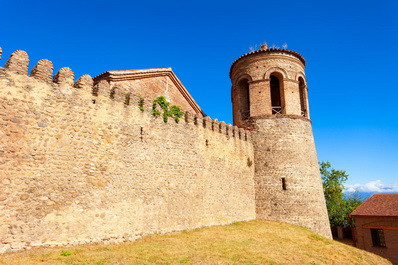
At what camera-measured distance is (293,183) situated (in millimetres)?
14594

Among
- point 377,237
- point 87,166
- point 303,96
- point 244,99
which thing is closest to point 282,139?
point 244,99

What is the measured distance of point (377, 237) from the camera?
18828mm

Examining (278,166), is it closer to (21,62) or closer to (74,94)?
(74,94)

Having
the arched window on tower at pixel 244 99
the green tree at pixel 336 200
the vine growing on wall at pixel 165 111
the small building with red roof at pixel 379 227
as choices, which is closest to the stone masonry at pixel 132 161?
the vine growing on wall at pixel 165 111

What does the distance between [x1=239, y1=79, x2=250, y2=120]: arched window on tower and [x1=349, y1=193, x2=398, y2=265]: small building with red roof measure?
1180 cm

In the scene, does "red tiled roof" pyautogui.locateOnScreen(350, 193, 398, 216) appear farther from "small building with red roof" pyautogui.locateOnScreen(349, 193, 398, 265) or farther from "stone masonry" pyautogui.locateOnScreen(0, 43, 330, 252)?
"stone masonry" pyautogui.locateOnScreen(0, 43, 330, 252)

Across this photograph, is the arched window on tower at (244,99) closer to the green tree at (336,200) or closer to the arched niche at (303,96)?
the arched niche at (303,96)

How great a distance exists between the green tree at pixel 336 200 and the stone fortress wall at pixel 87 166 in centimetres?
1999

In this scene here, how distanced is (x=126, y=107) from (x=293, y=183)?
999 cm

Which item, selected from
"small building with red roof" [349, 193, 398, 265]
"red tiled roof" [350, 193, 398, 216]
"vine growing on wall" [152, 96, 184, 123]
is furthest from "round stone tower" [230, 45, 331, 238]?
"red tiled roof" [350, 193, 398, 216]

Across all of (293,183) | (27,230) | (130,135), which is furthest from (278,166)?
(27,230)

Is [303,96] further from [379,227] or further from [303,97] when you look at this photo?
[379,227]

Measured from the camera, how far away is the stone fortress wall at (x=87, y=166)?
697 cm

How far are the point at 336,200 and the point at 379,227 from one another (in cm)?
958
